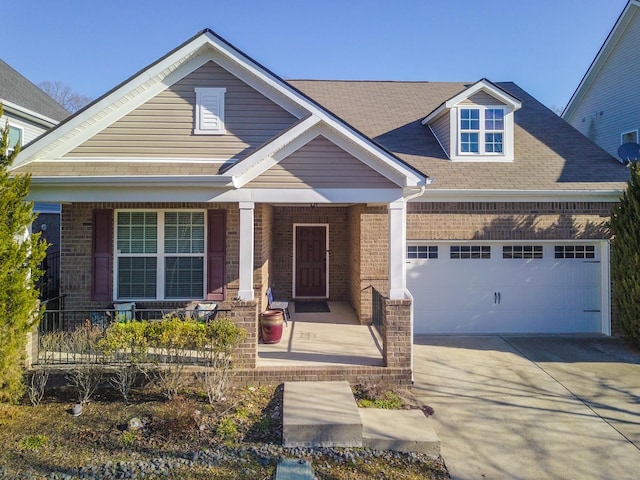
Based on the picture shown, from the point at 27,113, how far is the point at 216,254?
9490 millimetres

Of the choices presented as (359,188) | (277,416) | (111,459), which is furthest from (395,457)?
(359,188)

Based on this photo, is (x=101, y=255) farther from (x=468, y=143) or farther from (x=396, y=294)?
(x=468, y=143)

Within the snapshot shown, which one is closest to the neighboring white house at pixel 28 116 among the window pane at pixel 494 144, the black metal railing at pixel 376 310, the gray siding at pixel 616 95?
the black metal railing at pixel 376 310

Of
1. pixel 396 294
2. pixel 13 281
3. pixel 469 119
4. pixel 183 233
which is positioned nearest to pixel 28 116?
pixel 183 233

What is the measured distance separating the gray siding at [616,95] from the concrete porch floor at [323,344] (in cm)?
1064

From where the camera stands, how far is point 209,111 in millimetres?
8688

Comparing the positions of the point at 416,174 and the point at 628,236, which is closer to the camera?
the point at 416,174

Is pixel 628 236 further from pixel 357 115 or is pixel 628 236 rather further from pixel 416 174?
pixel 357 115

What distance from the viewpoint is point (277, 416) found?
6.12 metres

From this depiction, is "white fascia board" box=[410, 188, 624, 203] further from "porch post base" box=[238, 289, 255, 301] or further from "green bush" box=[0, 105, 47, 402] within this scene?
"green bush" box=[0, 105, 47, 402]

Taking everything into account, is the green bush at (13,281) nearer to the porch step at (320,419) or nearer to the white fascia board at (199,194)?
the white fascia board at (199,194)

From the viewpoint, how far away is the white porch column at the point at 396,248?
762cm

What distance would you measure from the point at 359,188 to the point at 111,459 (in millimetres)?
5299

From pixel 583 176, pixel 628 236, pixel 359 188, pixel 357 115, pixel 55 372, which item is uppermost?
pixel 357 115
